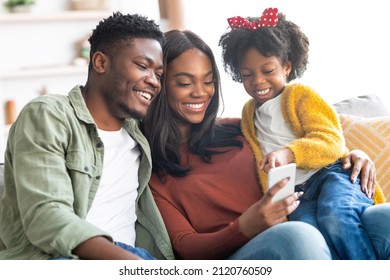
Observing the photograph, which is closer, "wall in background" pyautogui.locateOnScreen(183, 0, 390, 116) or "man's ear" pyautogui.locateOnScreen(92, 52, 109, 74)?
"man's ear" pyautogui.locateOnScreen(92, 52, 109, 74)

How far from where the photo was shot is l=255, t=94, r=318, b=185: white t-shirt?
131cm

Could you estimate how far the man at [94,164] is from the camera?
3.37 feet

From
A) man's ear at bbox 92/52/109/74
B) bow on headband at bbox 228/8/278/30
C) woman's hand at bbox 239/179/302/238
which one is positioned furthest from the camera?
bow on headband at bbox 228/8/278/30

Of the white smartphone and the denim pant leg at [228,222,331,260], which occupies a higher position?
the white smartphone

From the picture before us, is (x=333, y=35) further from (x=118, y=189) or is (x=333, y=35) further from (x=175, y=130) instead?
(x=118, y=189)

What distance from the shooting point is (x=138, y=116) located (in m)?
1.24

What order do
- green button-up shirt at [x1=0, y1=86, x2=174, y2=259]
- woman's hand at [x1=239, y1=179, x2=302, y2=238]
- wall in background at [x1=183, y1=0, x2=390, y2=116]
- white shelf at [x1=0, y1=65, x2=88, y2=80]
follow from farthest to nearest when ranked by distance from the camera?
1. white shelf at [x1=0, y1=65, x2=88, y2=80]
2. wall in background at [x1=183, y1=0, x2=390, y2=116]
3. woman's hand at [x1=239, y1=179, x2=302, y2=238]
4. green button-up shirt at [x1=0, y1=86, x2=174, y2=259]

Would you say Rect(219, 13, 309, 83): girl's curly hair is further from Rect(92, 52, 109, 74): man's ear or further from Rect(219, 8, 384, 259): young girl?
A: Rect(92, 52, 109, 74): man's ear

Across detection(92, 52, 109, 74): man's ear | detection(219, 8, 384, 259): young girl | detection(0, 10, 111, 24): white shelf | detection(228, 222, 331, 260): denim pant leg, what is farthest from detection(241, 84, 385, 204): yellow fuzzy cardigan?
detection(0, 10, 111, 24): white shelf

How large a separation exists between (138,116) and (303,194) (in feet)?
1.20

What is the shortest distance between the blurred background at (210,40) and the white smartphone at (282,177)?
12.1 inches

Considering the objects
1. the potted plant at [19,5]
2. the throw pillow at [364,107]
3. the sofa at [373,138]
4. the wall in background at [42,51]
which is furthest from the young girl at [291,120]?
the potted plant at [19,5]

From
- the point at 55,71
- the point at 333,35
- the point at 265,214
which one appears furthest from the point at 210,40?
the point at 55,71
